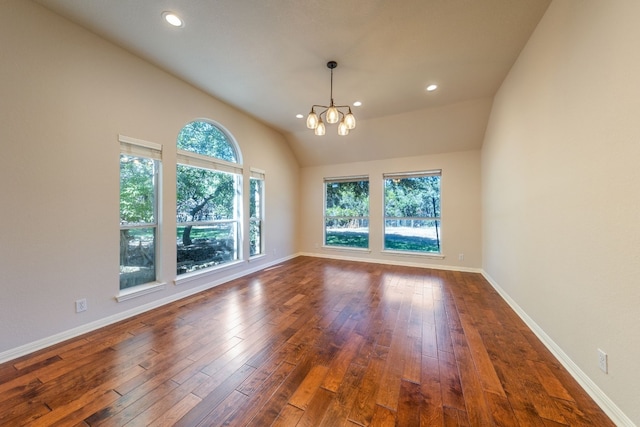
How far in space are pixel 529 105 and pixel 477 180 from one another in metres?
2.42

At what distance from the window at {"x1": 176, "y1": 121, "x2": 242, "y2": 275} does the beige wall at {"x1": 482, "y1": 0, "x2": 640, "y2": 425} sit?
13.8 feet

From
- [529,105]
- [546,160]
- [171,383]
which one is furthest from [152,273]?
[529,105]

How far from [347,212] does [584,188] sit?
14.9 feet

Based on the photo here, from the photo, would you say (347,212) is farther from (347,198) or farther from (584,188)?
(584,188)

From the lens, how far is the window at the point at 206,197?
346cm

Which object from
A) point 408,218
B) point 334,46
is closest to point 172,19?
point 334,46

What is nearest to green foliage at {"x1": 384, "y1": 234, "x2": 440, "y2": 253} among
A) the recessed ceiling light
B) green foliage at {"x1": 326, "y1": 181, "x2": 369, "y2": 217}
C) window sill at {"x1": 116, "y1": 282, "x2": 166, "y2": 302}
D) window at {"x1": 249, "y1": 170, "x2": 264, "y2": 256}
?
green foliage at {"x1": 326, "y1": 181, "x2": 369, "y2": 217}

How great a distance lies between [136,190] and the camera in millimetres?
2867

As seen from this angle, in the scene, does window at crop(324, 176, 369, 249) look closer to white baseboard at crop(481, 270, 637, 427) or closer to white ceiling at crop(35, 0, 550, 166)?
white ceiling at crop(35, 0, 550, 166)

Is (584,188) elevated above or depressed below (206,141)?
below

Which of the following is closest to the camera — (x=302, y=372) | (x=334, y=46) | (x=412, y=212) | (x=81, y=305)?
(x=302, y=372)

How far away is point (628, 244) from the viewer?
1314 mm

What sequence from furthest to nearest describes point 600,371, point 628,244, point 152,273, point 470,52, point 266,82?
point 266,82 < point 152,273 < point 470,52 < point 600,371 < point 628,244

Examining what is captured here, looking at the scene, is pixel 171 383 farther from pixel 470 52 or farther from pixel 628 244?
pixel 470 52
